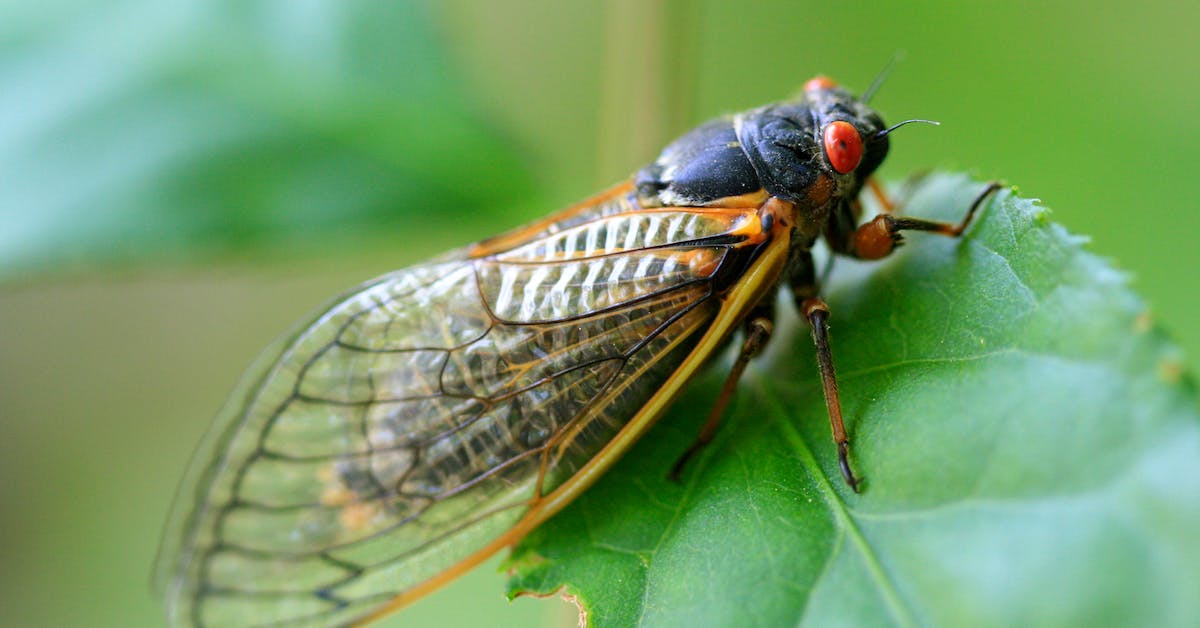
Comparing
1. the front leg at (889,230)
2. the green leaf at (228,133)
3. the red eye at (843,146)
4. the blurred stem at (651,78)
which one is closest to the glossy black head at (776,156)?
the red eye at (843,146)

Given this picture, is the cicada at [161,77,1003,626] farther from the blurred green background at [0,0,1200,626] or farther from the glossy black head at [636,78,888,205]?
the blurred green background at [0,0,1200,626]

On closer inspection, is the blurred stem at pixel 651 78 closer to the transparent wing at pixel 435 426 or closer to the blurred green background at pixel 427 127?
the blurred green background at pixel 427 127

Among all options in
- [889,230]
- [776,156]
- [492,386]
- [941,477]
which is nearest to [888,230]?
[889,230]

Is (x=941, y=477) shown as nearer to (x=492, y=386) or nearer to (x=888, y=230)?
(x=888, y=230)

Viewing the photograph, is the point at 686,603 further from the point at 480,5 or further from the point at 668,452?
the point at 480,5

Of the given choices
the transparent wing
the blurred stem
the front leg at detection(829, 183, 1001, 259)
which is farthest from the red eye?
the blurred stem

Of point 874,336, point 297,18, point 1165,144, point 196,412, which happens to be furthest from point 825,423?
point 196,412
